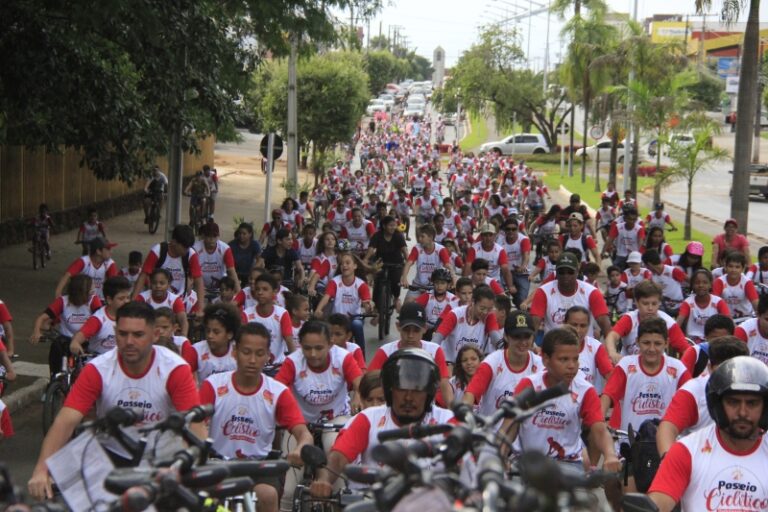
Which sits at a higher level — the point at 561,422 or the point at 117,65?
the point at 117,65

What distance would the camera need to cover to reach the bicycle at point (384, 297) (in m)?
18.6

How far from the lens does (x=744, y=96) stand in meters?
25.2

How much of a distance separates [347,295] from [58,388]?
4.01m

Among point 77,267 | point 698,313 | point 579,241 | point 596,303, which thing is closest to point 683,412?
point 596,303

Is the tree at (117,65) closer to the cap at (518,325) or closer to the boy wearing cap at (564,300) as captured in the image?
the boy wearing cap at (564,300)

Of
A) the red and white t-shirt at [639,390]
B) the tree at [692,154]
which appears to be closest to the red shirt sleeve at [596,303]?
the red and white t-shirt at [639,390]

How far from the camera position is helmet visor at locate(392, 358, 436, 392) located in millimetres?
6184

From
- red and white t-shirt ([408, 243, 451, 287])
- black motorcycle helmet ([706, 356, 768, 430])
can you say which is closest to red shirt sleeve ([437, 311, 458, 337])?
red and white t-shirt ([408, 243, 451, 287])

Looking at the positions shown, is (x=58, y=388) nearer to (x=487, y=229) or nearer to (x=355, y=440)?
(x=355, y=440)

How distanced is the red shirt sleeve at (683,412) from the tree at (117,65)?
10.8 m

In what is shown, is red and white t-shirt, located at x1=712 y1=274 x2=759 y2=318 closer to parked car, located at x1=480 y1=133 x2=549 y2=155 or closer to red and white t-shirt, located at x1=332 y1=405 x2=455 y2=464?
red and white t-shirt, located at x1=332 y1=405 x2=455 y2=464

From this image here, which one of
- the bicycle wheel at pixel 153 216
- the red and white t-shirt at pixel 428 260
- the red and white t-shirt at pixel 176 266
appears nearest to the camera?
the red and white t-shirt at pixel 176 266

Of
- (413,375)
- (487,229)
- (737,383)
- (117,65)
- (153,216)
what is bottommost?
(153,216)

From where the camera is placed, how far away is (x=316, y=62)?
4772cm
